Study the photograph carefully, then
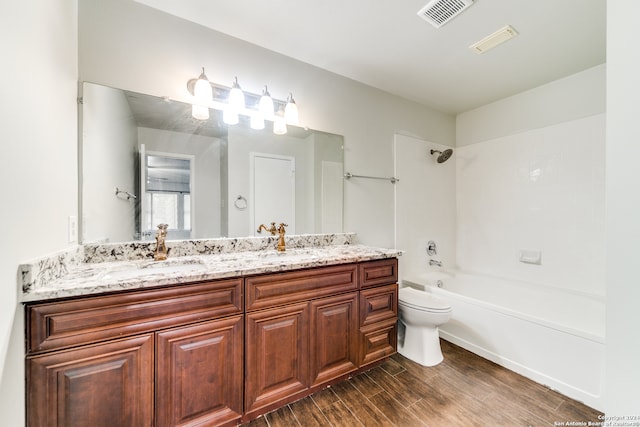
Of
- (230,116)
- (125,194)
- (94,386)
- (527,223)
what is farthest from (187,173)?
(527,223)

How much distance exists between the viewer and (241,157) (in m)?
1.75

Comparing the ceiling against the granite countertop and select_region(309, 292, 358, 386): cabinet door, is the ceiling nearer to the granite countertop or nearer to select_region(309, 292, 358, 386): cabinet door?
the granite countertop

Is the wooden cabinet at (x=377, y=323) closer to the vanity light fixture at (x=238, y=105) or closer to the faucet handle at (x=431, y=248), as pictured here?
the faucet handle at (x=431, y=248)

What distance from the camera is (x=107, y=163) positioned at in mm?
1342

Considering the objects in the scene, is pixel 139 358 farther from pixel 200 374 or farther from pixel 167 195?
pixel 167 195

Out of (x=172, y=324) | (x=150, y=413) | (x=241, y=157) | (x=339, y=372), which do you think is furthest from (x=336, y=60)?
(x=150, y=413)

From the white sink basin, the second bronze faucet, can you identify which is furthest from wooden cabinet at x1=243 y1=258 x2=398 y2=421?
the second bronze faucet

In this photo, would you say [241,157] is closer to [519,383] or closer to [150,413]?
[150,413]

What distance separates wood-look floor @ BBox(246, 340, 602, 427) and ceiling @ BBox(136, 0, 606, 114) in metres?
2.42

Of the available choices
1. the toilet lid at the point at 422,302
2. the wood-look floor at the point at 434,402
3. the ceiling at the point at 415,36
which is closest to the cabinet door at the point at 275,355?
the wood-look floor at the point at 434,402

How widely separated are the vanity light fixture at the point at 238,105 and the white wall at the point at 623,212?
1.62m

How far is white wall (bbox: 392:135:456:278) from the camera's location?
99.4 inches

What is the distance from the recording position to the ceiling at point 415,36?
4.71 ft

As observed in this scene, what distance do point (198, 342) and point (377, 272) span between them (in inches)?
45.7
